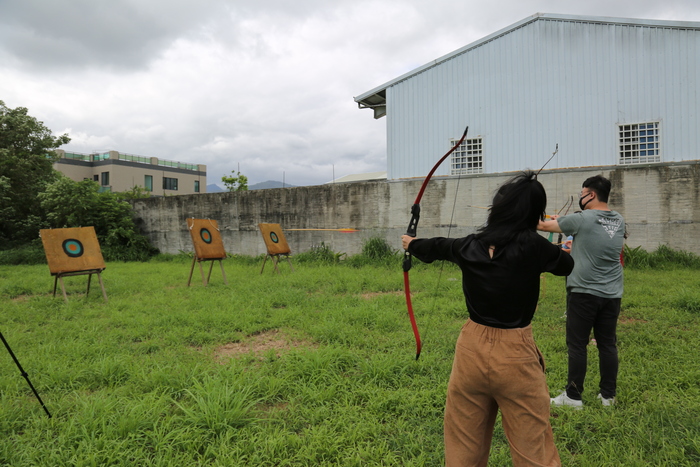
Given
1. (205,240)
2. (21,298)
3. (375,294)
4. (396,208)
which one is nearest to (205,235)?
(205,240)

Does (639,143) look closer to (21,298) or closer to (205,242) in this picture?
(205,242)

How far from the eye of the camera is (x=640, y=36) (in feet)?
33.6

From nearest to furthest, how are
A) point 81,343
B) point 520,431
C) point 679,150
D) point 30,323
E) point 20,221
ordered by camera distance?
point 520,431 → point 81,343 → point 30,323 → point 679,150 → point 20,221

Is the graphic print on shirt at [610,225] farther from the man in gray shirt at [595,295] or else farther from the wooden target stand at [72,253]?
the wooden target stand at [72,253]

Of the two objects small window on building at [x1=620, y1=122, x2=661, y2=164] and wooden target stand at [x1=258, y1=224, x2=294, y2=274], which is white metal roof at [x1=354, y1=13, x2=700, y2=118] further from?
wooden target stand at [x1=258, y1=224, x2=294, y2=274]

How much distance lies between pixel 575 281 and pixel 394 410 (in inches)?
57.2

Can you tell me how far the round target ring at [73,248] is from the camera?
6641mm

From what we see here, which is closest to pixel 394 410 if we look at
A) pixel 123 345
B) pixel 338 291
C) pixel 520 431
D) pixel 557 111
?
pixel 520 431

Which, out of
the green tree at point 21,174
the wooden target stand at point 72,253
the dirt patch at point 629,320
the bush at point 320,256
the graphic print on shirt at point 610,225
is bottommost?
the dirt patch at point 629,320

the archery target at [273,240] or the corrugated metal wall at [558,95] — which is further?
the corrugated metal wall at [558,95]

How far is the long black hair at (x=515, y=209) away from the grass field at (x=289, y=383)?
1288 millimetres

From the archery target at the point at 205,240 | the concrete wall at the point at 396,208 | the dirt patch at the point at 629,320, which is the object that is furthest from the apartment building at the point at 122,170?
the dirt patch at the point at 629,320

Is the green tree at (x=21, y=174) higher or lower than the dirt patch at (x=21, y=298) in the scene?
higher

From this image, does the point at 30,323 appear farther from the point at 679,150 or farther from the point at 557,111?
the point at 679,150
